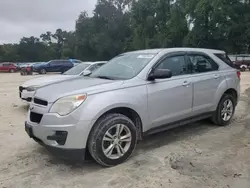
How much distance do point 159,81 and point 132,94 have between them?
637 millimetres

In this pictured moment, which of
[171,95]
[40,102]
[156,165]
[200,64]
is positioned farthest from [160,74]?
[40,102]

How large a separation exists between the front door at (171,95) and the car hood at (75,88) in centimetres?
65

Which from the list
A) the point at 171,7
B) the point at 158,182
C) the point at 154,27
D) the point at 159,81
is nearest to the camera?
the point at 158,182

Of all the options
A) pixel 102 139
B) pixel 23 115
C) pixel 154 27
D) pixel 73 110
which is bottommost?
pixel 23 115

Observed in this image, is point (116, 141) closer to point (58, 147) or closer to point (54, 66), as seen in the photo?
point (58, 147)

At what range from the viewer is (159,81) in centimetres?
491

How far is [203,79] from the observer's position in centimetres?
568

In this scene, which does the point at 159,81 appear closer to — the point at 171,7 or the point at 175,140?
the point at 175,140

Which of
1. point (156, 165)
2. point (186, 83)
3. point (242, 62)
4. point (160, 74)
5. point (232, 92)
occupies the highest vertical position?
point (160, 74)

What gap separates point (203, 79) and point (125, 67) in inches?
61.1

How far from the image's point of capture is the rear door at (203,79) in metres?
5.54

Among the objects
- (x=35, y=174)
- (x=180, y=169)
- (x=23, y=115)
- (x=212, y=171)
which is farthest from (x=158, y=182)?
(x=23, y=115)

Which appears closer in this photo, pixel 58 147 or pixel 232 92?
pixel 58 147

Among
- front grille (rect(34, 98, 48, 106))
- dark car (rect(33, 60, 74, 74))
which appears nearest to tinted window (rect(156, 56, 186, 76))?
front grille (rect(34, 98, 48, 106))
